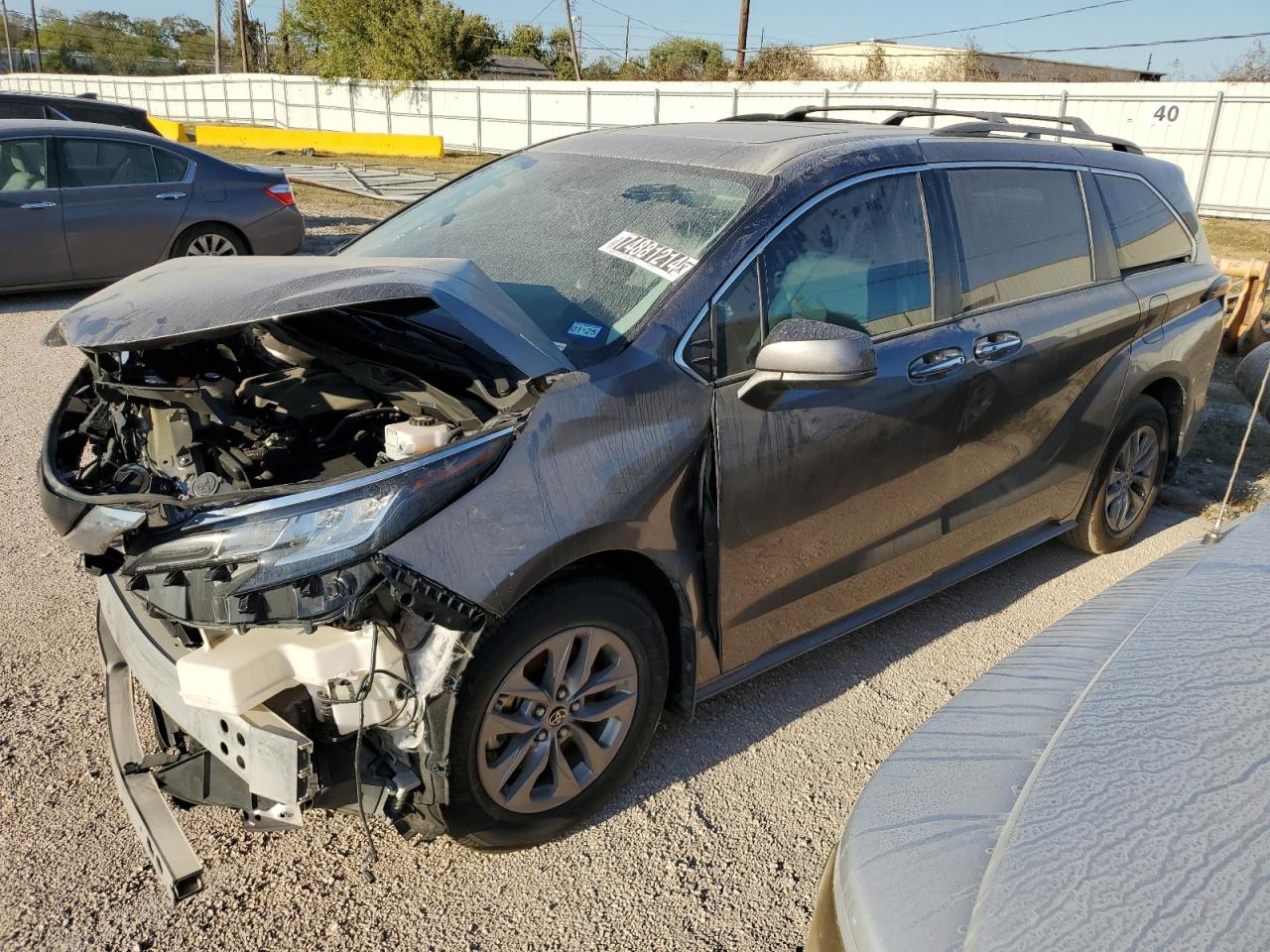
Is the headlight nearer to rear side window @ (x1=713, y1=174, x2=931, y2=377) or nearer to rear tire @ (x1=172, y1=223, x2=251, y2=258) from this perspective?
rear side window @ (x1=713, y1=174, x2=931, y2=377)

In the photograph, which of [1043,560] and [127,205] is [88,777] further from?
[127,205]

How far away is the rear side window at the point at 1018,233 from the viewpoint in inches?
136

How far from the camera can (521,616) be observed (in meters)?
→ 2.37

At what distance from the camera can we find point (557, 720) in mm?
2559

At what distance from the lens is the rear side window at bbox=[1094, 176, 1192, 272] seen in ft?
13.6

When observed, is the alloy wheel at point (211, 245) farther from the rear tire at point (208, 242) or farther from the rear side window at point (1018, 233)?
the rear side window at point (1018, 233)

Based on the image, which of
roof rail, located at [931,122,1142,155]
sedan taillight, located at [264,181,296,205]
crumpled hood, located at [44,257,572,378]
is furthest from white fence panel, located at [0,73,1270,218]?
crumpled hood, located at [44,257,572,378]

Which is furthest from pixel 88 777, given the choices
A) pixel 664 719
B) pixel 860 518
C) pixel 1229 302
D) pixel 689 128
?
pixel 1229 302

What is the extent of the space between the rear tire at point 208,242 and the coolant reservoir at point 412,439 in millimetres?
7612

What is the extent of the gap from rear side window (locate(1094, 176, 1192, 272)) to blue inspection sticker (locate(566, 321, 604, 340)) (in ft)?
8.39

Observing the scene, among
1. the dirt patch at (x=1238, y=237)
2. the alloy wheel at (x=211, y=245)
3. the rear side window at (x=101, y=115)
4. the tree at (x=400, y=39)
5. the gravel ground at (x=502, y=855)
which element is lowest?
the gravel ground at (x=502, y=855)

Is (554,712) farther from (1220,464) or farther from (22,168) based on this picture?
(22,168)

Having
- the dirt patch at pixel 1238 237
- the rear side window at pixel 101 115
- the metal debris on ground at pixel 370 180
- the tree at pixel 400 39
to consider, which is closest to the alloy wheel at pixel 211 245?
the rear side window at pixel 101 115

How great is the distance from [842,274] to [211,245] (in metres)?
8.05
